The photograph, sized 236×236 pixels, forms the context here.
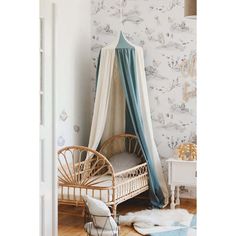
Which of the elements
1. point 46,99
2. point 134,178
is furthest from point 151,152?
point 46,99

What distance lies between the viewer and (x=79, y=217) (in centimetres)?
491

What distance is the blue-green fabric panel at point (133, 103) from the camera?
5.29 meters

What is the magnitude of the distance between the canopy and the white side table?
22 centimetres

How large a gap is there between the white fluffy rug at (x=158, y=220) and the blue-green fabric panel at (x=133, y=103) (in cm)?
26

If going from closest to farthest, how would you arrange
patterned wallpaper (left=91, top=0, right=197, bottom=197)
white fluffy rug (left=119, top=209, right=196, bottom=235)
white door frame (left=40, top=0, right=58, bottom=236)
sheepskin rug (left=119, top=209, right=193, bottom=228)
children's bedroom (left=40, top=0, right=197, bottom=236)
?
white door frame (left=40, top=0, right=58, bottom=236)
white fluffy rug (left=119, top=209, right=196, bottom=235)
sheepskin rug (left=119, top=209, right=193, bottom=228)
children's bedroom (left=40, top=0, right=197, bottom=236)
patterned wallpaper (left=91, top=0, right=197, bottom=197)

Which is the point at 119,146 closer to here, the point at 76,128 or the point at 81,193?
the point at 76,128

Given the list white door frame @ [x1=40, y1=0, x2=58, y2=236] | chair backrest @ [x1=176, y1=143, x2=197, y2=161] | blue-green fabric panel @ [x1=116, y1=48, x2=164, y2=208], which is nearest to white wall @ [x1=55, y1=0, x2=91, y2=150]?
blue-green fabric panel @ [x1=116, y1=48, x2=164, y2=208]

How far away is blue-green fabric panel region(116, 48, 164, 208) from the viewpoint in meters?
5.29

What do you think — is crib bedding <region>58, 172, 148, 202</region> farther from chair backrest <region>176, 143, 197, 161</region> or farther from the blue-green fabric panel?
chair backrest <region>176, 143, 197, 161</region>

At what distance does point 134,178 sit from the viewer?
16.1 ft

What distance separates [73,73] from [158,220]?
7.22 feet

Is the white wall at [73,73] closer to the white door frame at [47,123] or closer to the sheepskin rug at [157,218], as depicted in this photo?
the sheepskin rug at [157,218]
